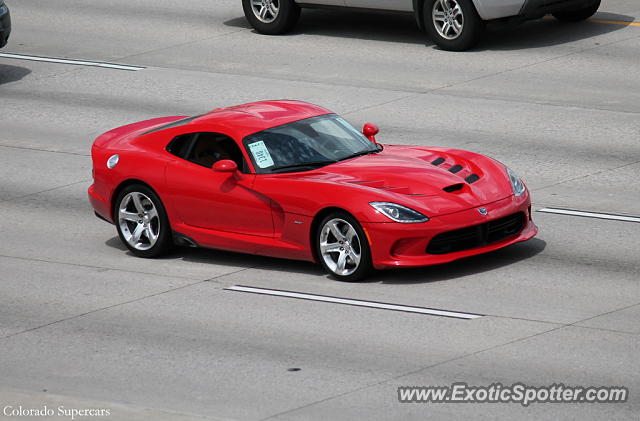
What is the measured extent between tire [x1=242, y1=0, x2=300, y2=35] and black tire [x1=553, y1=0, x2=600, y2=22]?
169 inches

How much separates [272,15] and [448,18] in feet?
10.7

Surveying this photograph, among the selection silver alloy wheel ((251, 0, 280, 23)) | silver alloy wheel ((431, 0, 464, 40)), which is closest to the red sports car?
silver alloy wheel ((431, 0, 464, 40))

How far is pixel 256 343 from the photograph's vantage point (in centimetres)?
1050

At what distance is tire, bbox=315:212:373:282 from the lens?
11641 millimetres

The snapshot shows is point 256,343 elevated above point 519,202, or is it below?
below

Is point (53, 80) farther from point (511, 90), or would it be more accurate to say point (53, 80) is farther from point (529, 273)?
Result: point (529, 273)

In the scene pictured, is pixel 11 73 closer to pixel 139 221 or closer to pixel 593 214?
pixel 139 221

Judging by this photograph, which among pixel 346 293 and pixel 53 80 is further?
pixel 53 80

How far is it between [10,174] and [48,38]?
7471 millimetres

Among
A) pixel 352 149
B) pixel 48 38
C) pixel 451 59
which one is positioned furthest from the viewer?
pixel 48 38

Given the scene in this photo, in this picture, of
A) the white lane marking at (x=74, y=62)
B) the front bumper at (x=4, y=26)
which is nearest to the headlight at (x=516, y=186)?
the white lane marking at (x=74, y=62)

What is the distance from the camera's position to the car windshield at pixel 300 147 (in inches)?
488

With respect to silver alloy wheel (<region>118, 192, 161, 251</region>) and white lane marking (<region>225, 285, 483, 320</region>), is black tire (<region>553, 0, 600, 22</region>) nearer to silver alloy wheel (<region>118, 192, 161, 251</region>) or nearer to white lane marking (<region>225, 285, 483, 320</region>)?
silver alloy wheel (<region>118, 192, 161, 251</region>)

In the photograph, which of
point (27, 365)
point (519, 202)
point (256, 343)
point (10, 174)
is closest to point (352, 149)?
point (519, 202)
